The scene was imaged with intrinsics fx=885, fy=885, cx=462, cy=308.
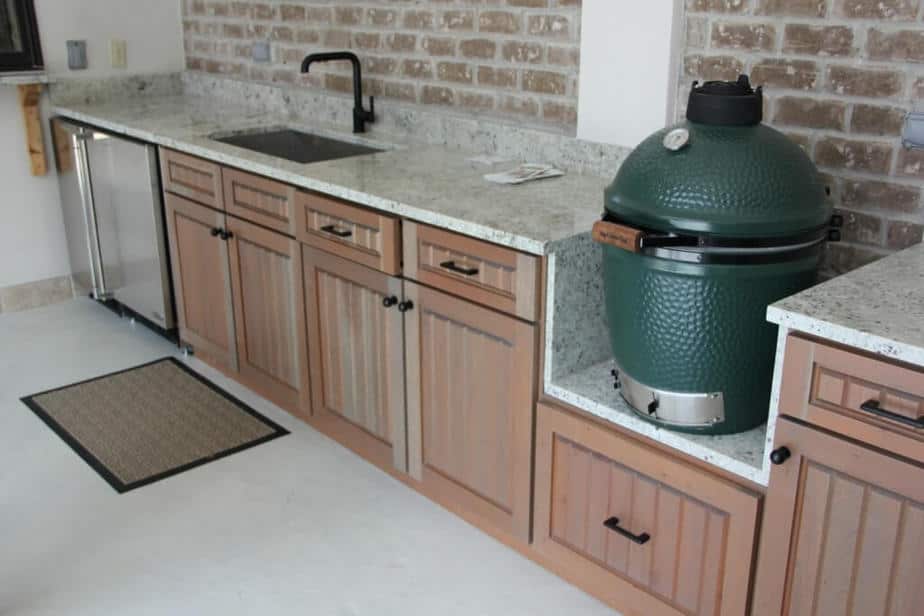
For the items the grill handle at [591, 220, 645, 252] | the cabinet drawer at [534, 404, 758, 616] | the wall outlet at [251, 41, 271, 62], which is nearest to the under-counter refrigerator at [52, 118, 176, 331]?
the wall outlet at [251, 41, 271, 62]

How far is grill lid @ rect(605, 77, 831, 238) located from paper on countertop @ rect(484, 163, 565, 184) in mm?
749

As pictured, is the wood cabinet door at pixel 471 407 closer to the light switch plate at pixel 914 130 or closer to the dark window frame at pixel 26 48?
the light switch plate at pixel 914 130

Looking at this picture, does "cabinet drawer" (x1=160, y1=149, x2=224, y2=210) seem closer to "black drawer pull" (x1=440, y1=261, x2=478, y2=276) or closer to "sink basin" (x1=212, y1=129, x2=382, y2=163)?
"sink basin" (x1=212, y1=129, x2=382, y2=163)

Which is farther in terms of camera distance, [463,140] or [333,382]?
[463,140]

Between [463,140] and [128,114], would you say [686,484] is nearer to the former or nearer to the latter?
[463,140]

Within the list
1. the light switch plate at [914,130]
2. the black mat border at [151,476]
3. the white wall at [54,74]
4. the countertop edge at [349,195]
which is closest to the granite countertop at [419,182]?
the countertop edge at [349,195]

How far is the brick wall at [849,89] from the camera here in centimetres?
187

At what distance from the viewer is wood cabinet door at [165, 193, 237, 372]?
312 cm

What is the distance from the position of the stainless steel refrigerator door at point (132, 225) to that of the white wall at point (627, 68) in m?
1.71

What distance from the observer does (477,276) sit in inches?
82.7

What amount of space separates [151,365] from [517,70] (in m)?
1.84

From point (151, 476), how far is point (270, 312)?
638 mm

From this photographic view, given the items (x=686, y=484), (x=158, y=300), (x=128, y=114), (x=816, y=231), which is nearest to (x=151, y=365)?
(x=158, y=300)

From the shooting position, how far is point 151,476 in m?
2.69
